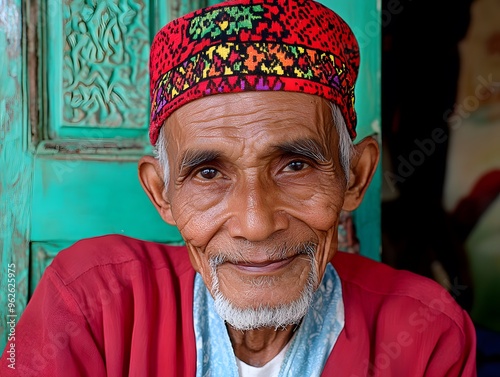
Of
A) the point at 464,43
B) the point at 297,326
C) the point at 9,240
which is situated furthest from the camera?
the point at 464,43

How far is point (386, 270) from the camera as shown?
1.83m

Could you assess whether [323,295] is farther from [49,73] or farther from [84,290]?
[49,73]

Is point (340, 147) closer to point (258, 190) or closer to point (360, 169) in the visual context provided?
point (360, 169)

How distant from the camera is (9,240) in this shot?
1.99 meters

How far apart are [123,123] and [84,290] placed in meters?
0.82

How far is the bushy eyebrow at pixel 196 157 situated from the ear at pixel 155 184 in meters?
0.24

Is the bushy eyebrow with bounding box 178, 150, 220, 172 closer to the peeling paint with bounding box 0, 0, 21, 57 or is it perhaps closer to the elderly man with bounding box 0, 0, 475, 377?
the elderly man with bounding box 0, 0, 475, 377

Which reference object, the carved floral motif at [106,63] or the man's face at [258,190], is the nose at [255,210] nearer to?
the man's face at [258,190]

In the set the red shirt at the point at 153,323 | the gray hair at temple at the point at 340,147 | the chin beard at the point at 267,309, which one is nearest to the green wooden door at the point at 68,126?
the red shirt at the point at 153,323

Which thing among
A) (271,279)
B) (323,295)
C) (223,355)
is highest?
(271,279)

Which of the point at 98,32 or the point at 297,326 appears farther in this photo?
the point at 98,32

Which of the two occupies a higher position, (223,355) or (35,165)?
(35,165)

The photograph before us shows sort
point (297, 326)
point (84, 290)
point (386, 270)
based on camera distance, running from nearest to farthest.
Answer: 1. point (84, 290)
2. point (297, 326)
3. point (386, 270)

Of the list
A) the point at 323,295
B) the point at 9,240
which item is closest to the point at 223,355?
the point at 323,295
